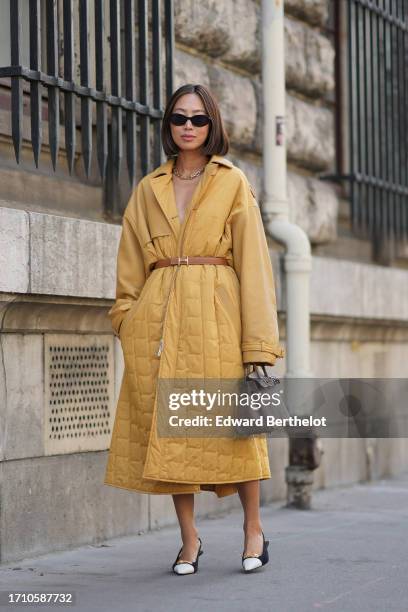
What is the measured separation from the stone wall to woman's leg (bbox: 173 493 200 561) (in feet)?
8.17

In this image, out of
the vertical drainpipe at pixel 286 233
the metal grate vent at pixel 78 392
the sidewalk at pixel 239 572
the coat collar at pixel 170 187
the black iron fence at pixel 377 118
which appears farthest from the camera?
the black iron fence at pixel 377 118

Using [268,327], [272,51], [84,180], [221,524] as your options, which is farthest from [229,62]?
[268,327]

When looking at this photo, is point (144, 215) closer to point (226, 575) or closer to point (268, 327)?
point (268, 327)

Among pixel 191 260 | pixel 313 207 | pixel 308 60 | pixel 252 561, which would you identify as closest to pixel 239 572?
pixel 252 561

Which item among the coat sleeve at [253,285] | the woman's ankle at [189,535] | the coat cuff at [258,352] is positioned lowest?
the woman's ankle at [189,535]

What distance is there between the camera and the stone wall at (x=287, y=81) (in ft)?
23.8

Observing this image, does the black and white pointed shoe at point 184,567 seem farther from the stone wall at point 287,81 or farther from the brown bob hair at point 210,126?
the stone wall at point 287,81

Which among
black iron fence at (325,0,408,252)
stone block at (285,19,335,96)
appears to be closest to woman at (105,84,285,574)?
stone block at (285,19,335,96)

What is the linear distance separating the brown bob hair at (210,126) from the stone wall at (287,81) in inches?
69.3

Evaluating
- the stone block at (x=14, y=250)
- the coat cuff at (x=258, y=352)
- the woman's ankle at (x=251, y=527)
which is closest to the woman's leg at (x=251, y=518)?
the woman's ankle at (x=251, y=527)

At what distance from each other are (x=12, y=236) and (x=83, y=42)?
1.11 metres

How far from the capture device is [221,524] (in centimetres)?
→ 679

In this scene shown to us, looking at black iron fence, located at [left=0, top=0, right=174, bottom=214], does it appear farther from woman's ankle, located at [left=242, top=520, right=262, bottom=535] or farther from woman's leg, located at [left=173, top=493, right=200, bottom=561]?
woman's ankle, located at [left=242, top=520, right=262, bottom=535]

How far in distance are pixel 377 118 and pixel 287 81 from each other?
3.72 feet
